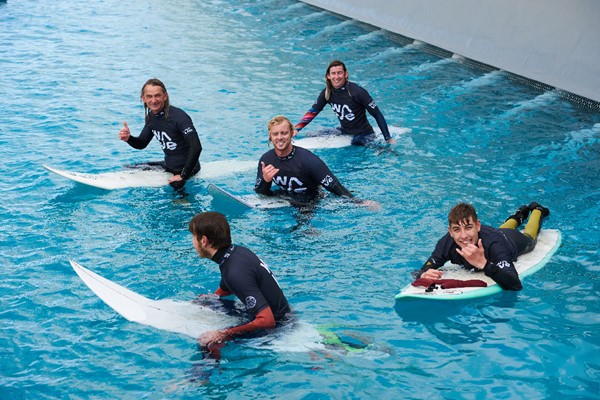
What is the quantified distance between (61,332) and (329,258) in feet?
9.21

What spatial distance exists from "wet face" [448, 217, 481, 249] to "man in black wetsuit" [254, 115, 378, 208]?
2117 mm

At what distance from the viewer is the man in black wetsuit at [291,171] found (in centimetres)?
853

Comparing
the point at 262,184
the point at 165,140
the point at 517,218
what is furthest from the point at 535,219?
the point at 165,140

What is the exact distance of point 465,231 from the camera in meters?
6.68

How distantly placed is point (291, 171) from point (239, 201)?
769 mm

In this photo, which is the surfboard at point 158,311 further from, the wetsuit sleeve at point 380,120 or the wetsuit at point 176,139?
the wetsuit sleeve at point 380,120

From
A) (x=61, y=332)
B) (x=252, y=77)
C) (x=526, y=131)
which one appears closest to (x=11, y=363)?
(x=61, y=332)

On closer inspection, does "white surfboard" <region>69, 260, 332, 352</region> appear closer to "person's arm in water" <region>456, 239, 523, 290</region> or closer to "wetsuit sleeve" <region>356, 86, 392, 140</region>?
"person's arm in water" <region>456, 239, 523, 290</region>

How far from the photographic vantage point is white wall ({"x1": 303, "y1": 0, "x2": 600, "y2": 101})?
13.2 m

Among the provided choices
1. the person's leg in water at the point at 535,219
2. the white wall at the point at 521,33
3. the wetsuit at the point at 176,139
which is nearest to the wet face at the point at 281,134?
the wetsuit at the point at 176,139

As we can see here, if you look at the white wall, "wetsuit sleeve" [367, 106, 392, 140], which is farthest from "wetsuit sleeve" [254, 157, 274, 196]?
the white wall

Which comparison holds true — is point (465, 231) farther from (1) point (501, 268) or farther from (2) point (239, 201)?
(2) point (239, 201)

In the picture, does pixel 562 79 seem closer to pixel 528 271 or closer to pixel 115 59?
pixel 528 271

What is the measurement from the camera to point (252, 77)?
49.7ft
